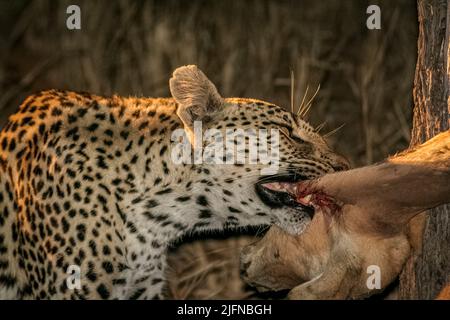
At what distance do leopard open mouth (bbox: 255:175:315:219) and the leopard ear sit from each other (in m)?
0.55

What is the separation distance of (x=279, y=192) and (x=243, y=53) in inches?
183

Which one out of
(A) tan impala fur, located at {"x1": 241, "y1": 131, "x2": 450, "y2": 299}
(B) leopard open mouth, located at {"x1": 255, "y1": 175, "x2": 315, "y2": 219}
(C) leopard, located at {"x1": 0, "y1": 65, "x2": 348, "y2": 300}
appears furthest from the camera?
(B) leopard open mouth, located at {"x1": 255, "y1": 175, "x2": 315, "y2": 219}

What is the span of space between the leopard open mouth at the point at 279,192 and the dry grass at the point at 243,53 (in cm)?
285

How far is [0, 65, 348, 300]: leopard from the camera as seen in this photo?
16.5 feet

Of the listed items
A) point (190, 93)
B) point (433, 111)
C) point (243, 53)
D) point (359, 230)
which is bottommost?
point (359, 230)

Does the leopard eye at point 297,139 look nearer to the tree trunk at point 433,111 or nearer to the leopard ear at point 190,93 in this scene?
the leopard ear at point 190,93

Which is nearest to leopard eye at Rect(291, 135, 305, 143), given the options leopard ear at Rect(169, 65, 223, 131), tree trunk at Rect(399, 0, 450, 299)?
leopard ear at Rect(169, 65, 223, 131)

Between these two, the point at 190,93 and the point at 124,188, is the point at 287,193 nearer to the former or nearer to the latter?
the point at 190,93

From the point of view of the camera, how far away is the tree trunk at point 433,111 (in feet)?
15.9

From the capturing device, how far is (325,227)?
478 cm

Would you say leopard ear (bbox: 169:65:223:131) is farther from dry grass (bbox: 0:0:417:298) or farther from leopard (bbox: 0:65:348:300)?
dry grass (bbox: 0:0:417:298)

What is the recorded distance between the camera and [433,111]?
16.2 feet

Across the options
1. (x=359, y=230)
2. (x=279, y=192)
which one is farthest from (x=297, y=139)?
(x=359, y=230)
